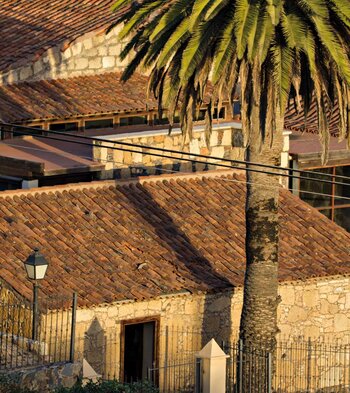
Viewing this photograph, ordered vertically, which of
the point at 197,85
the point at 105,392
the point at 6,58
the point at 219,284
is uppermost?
the point at 6,58

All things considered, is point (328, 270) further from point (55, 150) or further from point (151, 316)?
point (55, 150)

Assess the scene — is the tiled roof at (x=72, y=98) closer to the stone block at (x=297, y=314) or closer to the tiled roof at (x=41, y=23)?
the tiled roof at (x=41, y=23)

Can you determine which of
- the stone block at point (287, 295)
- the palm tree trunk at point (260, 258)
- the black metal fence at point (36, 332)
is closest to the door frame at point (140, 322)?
the black metal fence at point (36, 332)

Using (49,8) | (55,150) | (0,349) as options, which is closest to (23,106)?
(55,150)

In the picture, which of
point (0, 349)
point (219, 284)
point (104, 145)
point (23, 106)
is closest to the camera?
point (0, 349)

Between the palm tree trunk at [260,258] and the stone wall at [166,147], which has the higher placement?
the stone wall at [166,147]

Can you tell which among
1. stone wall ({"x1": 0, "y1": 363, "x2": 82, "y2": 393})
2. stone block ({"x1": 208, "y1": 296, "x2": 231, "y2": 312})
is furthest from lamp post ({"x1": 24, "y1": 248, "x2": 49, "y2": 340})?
stone block ({"x1": 208, "y1": 296, "x2": 231, "y2": 312})

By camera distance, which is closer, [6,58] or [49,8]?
[6,58]

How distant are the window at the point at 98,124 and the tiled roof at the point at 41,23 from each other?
2.14 meters

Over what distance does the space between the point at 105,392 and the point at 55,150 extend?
14045 millimetres

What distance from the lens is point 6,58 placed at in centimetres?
4591

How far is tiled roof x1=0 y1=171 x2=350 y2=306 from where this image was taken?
36.3m

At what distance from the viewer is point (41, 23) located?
48438 millimetres

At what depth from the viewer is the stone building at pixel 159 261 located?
117 ft
